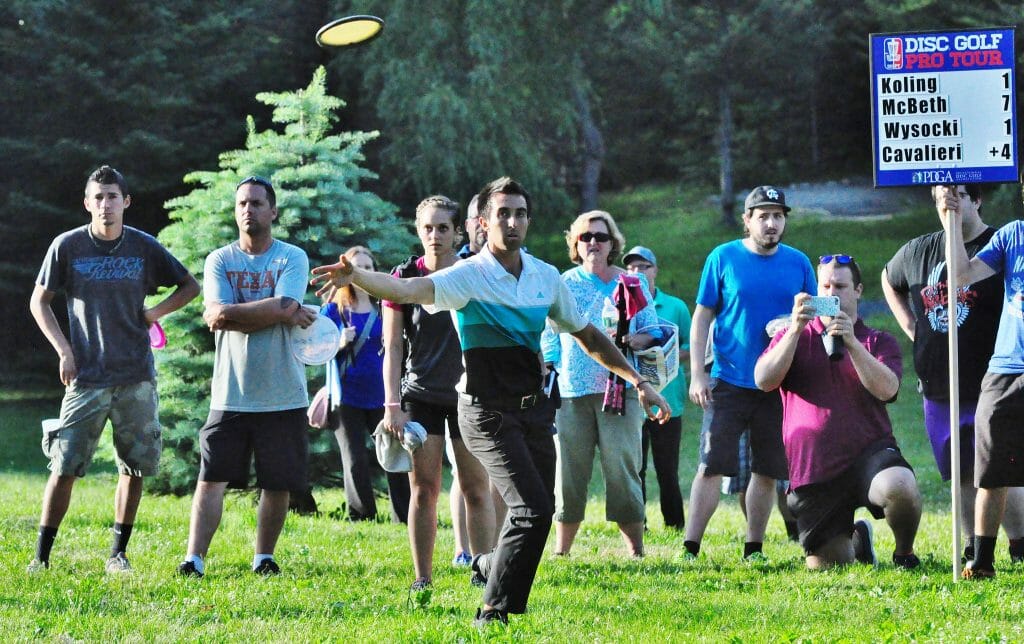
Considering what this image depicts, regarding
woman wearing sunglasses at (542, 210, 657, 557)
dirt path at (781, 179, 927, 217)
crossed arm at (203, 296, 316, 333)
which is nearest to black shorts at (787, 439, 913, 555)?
woman wearing sunglasses at (542, 210, 657, 557)

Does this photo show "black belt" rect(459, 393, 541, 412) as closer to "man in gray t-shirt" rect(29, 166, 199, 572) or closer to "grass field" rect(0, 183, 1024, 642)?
"grass field" rect(0, 183, 1024, 642)

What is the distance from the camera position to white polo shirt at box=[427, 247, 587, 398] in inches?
232

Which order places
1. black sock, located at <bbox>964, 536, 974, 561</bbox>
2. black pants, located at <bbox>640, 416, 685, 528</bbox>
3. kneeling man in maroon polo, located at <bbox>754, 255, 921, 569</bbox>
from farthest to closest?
black pants, located at <bbox>640, 416, 685, 528</bbox>
black sock, located at <bbox>964, 536, 974, 561</bbox>
kneeling man in maroon polo, located at <bbox>754, 255, 921, 569</bbox>

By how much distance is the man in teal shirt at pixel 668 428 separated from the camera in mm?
10531

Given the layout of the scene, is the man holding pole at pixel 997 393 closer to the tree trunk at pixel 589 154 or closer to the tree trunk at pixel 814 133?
the tree trunk at pixel 589 154

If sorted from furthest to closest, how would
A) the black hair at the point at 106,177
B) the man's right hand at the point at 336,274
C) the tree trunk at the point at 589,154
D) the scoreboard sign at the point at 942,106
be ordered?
the tree trunk at the point at 589,154
the black hair at the point at 106,177
the scoreboard sign at the point at 942,106
the man's right hand at the point at 336,274

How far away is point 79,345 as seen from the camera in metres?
7.62

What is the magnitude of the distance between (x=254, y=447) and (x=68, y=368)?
114 centimetres

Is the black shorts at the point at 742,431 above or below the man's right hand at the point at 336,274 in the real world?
below

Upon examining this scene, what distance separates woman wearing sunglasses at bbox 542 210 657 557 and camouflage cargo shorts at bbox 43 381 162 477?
2.47 metres

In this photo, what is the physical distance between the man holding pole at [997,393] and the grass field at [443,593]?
0.35 metres

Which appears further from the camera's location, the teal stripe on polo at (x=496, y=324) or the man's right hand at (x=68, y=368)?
the man's right hand at (x=68, y=368)

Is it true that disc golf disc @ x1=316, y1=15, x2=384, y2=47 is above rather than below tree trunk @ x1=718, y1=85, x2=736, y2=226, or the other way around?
below

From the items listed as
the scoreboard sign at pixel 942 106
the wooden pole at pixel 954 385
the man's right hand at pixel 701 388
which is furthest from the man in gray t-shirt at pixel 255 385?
the wooden pole at pixel 954 385
